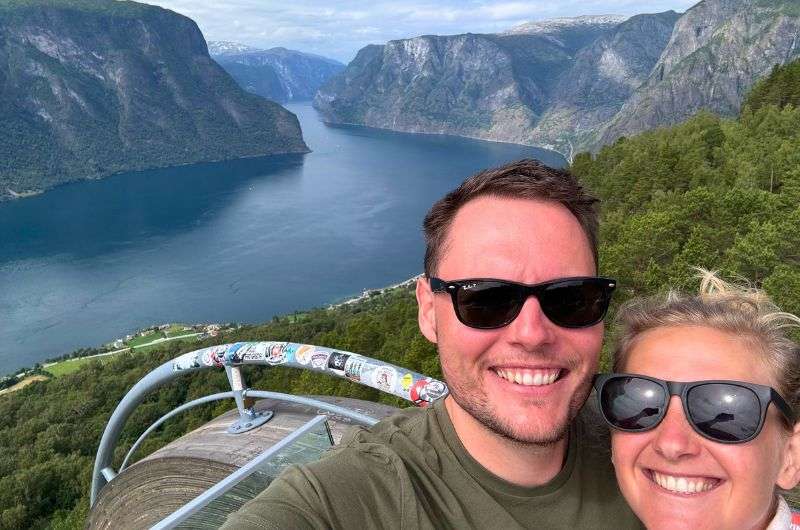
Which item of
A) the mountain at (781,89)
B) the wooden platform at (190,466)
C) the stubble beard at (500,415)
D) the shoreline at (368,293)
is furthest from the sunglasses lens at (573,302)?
the shoreline at (368,293)

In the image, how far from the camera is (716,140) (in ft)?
109

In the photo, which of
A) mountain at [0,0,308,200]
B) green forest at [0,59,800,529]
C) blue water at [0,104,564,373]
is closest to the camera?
green forest at [0,59,800,529]

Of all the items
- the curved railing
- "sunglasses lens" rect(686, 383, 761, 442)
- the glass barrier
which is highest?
"sunglasses lens" rect(686, 383, 761, 442)

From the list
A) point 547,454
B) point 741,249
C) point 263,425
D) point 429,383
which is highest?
point 547,454

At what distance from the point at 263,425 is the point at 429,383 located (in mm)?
1734

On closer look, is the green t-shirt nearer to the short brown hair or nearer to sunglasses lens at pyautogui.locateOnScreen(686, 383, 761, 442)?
sunglasses lens at pyautogui.locateOnScreen(686, 383, 761, 442)

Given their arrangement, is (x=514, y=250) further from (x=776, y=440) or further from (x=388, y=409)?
(x=388, y=409)

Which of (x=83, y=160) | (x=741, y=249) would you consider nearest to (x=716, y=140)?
(x=741, y=249)

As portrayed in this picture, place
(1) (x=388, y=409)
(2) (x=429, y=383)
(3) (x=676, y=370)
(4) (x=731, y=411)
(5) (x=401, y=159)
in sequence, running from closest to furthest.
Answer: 1. (4) (x=731, y=411)
2. (3) (x=676, y=370)
3. (2) (x=429, y=383)
4. (1) (x=388, y=409)
5. (5) (x=401, y=159)

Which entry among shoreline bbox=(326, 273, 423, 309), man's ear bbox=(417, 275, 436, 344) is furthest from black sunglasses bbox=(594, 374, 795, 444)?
shoreline bbox=(326, 273, 423, 309)

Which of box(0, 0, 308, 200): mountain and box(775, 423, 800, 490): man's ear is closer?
box(775, 423, 800, 490): man's ear

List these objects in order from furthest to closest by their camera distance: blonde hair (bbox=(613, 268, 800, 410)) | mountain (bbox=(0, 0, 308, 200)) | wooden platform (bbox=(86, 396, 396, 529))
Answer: mountain (bbox=(0, 0, 308, 200)) → wooden platform (bbox=(86, 396, 396, 529)) → blonde hair (bbox=(613, 268, 800, 410))

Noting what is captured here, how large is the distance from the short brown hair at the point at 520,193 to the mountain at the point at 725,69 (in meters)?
127

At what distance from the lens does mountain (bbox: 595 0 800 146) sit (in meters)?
113
